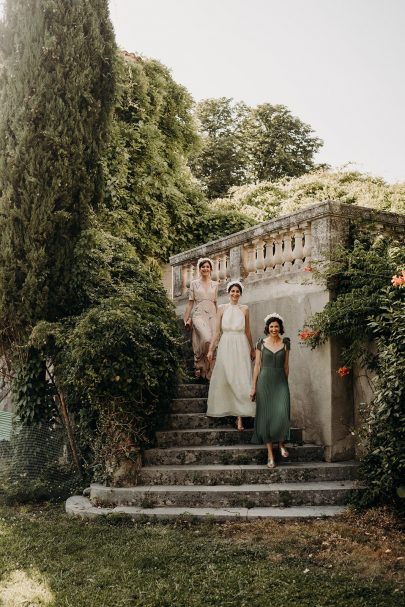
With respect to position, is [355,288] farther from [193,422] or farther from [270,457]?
[193,422]

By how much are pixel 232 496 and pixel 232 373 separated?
180cm

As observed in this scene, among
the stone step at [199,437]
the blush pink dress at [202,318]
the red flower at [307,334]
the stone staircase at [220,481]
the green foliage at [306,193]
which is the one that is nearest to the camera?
the stone staircase at [220,481]

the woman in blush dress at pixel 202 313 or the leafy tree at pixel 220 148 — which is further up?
the leafy tree at pixel 220 148

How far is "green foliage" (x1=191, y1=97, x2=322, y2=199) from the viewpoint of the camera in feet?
88.2

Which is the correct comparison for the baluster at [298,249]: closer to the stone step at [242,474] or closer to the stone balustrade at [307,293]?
the stone balustrade at [307,293]

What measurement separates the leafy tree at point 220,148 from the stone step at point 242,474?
68.1 ft

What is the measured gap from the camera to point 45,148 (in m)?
7.82

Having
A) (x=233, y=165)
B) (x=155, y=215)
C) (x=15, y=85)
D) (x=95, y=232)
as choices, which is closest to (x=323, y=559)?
(x=95, y=232)

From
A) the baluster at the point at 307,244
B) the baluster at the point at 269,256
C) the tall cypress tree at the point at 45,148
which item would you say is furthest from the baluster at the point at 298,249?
the tall cypress tree at the point at 45,148

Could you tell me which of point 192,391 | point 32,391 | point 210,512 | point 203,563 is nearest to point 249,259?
point 192,391

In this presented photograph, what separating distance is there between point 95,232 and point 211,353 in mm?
2322

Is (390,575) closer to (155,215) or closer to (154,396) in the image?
(154,396)

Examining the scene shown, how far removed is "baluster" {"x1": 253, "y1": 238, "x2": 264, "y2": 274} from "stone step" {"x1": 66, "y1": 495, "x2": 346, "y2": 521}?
12.1 feet

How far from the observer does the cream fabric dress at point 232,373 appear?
24.7ft
